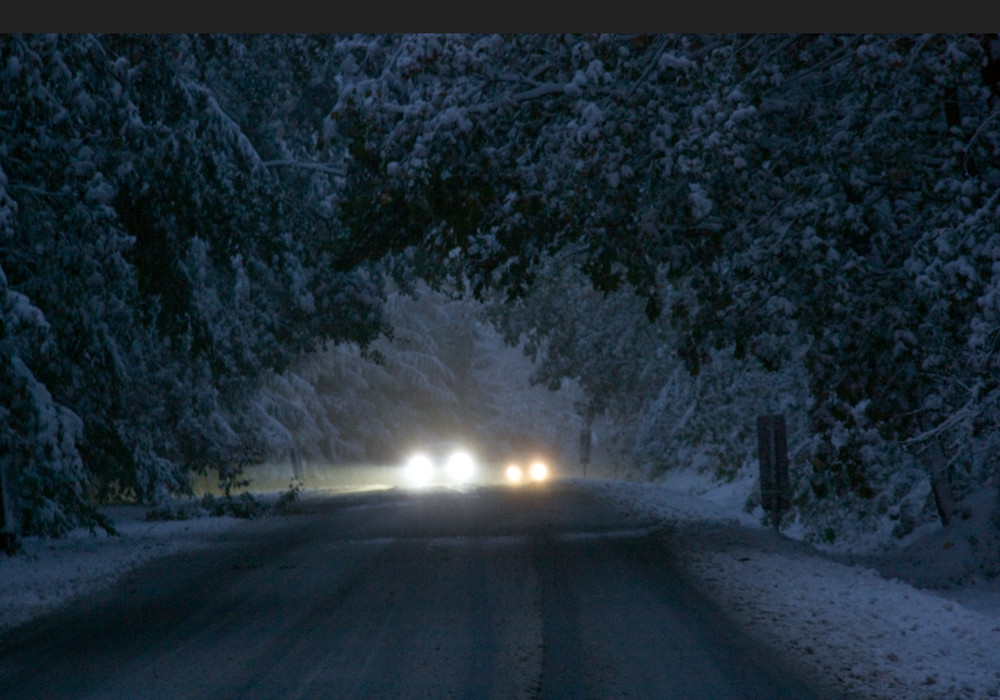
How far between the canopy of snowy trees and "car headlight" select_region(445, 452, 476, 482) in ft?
145

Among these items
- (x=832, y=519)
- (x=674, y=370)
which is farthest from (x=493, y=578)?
(x=674, y=370)

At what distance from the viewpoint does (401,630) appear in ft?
31.9

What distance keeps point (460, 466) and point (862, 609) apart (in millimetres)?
53389

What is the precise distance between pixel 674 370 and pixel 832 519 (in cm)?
1376

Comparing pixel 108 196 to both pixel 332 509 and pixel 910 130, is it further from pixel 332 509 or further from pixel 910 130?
pixel 332 509

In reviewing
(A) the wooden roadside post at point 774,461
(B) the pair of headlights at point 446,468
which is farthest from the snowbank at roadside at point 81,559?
(B) the pair of headlights at point 446,468

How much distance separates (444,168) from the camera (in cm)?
1365

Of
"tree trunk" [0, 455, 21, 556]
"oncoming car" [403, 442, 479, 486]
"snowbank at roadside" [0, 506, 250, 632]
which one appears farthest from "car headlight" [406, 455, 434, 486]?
"tree trunk" [0, 455, 21, 556]

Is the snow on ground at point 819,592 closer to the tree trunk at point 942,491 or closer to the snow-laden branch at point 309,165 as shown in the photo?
the tree trunk at point 942,491

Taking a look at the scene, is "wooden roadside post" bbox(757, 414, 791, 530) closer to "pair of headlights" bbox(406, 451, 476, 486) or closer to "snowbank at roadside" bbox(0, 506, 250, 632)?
"snowbank at roadside" bbox(0, 506, 250, 632)

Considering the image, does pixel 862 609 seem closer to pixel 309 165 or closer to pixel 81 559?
pixel 81 559

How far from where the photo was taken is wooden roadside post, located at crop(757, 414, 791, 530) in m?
16.8

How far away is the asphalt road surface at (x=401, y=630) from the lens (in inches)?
319

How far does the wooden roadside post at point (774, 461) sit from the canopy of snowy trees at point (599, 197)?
1458 millimetres
